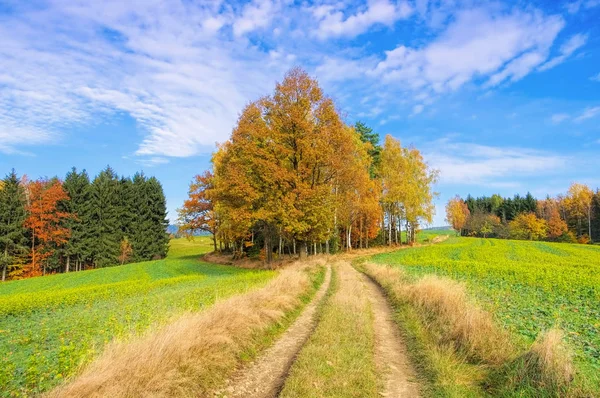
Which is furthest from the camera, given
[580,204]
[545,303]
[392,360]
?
[580,204]

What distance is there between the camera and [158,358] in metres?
6.04

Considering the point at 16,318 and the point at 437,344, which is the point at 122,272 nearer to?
the point at 16,318

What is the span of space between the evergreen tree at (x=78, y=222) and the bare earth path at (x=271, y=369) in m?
56.1

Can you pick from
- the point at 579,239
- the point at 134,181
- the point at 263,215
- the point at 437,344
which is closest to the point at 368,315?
the point at 437,344

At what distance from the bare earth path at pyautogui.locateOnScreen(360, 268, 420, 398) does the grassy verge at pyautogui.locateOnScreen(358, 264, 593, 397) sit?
273mm

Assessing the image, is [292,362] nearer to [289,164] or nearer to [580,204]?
[289,164]

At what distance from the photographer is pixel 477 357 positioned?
24.3ft

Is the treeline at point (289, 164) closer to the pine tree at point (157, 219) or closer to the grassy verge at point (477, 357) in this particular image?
the grassy verge at point (477, 357)

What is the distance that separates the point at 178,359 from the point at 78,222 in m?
59.1

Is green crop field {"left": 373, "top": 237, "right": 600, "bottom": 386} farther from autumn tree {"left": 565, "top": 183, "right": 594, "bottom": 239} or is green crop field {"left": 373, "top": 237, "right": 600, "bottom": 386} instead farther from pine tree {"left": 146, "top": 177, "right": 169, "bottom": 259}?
autumn tree {"left": 565, "top": 183, "right": 594, "bottom": 239}

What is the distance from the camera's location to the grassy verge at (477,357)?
5.58 metres

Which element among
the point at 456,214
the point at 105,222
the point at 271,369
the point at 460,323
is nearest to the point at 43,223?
the point at 105,222

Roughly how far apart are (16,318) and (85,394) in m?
13.3

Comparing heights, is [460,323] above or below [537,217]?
below
